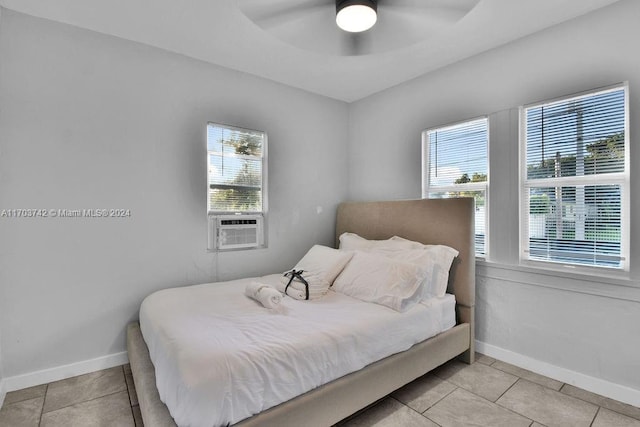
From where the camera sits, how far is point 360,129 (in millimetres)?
4012

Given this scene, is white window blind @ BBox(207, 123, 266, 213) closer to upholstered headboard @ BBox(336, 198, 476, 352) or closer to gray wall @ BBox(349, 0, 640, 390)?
upholstered headboard @ BBox(336, 198, 476, 352)

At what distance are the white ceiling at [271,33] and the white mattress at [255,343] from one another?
5.97ft

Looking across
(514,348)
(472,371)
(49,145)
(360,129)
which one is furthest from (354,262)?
(49,145)

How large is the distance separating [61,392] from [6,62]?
2.34m

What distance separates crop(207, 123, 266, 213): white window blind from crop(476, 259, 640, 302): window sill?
2304 mm

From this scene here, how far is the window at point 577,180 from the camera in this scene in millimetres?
2164

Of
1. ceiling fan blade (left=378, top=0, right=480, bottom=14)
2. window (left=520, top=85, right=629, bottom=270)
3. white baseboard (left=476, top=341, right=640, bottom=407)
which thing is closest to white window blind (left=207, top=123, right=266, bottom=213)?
ceiling fan blade (left=378, top=0, right=480, bottom=14)

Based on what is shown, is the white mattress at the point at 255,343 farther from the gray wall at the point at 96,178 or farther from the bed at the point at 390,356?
the gray wall at the point at 96,178

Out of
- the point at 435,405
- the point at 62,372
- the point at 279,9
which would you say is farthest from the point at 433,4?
the point at 62,372

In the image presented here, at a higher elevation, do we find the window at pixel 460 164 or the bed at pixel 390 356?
the window at pixel 460 164

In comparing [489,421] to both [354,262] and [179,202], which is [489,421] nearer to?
[354,262]

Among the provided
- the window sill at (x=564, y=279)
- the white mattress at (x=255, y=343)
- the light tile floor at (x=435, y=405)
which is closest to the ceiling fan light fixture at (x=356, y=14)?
the white mattress at (x=255, y=343)

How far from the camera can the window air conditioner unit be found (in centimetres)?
310

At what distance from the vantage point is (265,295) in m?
2.26
